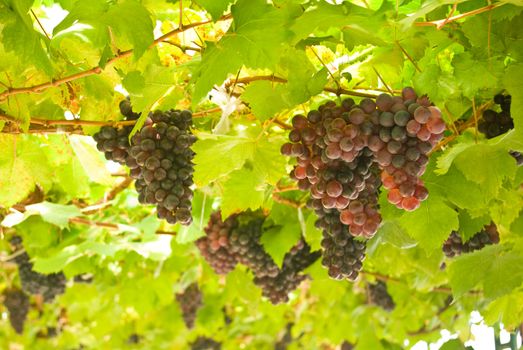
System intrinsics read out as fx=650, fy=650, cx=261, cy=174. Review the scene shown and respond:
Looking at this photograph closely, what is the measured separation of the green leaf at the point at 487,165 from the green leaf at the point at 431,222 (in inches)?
5.1

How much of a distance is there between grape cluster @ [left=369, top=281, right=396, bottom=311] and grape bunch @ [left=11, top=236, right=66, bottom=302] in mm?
2021

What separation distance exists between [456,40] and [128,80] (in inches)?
31.1

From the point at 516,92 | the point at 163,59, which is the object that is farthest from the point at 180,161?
the point at 516,92

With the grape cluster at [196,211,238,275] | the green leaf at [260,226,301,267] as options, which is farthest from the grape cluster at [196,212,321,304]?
the green leaf at [260,226,301,267]

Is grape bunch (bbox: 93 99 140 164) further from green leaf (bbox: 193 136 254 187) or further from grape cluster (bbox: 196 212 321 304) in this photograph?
grape cluster (bbox: 196 212 321 304)

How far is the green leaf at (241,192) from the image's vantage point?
6.45ft

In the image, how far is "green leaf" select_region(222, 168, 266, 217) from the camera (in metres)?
1.96

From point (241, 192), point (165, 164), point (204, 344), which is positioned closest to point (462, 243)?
point (241, 192)

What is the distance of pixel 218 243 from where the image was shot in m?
2.90

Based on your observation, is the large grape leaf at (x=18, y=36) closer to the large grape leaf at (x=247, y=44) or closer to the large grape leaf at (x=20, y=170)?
the large grape leaf at (x=247, y=44)

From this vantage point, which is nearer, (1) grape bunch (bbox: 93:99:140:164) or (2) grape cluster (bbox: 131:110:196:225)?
(2) grape cluster (bbox: 131:110:196:225)

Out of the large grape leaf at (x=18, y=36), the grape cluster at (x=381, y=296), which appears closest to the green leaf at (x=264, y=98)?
the large grape leaf at (x=18, y=36)

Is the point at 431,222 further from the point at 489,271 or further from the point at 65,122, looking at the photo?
the point at 65,122

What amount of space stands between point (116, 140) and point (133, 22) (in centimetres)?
56
